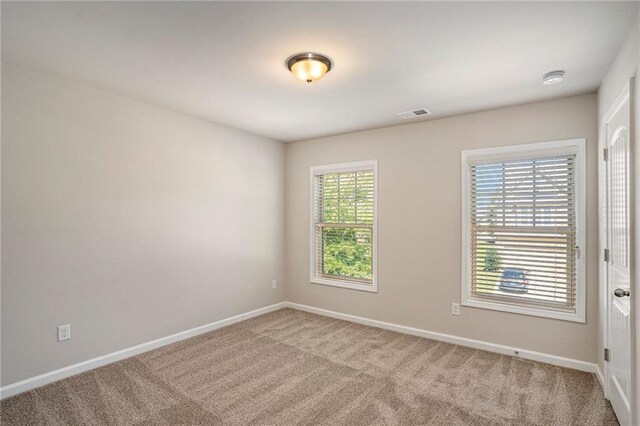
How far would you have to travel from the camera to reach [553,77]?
268cm

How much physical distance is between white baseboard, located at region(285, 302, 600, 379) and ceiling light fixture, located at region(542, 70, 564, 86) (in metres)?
2.48

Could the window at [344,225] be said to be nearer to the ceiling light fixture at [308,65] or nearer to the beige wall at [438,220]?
the beige wall at [438,220]

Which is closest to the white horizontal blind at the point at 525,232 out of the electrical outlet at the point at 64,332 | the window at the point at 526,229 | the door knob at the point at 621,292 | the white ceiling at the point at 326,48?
the window at the point at 526,229

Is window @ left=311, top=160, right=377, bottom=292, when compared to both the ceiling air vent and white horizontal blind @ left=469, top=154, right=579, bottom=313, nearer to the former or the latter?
the ceiling air vent

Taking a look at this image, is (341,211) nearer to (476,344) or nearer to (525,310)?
(476,344)

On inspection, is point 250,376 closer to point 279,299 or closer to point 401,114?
point 279,299

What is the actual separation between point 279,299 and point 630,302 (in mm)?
4054

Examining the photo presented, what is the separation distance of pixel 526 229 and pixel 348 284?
87.6 inches

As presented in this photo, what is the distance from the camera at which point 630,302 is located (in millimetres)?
1980

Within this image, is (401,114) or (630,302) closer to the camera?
(630,302)

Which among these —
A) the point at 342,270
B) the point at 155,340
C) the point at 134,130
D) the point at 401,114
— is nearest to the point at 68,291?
the point at 155,340

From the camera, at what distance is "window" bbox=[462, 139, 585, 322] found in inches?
123

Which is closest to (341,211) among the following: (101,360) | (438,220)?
(438,220)

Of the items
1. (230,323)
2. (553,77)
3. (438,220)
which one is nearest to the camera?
(553,77)
